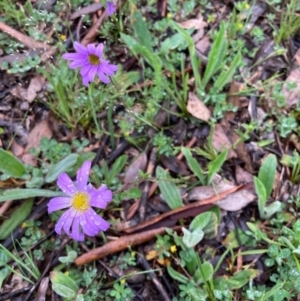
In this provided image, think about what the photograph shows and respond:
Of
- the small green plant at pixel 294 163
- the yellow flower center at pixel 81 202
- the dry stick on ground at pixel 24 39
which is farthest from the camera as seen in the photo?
the dry stick on ground at pixel 24 39

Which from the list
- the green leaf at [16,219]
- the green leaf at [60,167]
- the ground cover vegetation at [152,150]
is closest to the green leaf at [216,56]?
the ground cover vegetation at [152,150]

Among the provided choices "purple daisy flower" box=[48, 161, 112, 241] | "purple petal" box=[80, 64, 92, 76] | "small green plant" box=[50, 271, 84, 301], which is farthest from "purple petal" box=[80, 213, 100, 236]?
"purple petal" box=[80, 64, 92, 76]

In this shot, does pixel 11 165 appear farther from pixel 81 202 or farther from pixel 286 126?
pixel 286 126

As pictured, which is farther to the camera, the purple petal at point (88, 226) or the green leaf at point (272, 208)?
the green leaf at point (272, 208)

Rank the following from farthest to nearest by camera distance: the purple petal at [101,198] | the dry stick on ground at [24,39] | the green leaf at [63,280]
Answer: the dry stick on ground at [24,39], the green leaf at [63,280], the purple petal at [101,198]

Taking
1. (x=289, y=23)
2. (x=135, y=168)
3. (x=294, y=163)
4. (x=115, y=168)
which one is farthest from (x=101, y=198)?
(x=289, y=23)

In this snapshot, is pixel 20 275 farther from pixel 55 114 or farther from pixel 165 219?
pixel 55 114

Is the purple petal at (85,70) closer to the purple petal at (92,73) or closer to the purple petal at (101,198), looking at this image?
the purple petal at (92,73)
